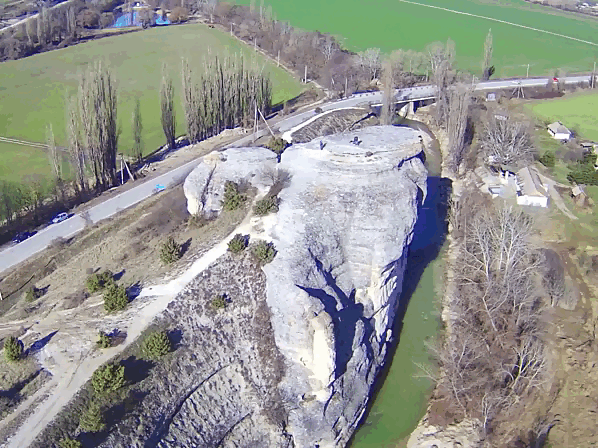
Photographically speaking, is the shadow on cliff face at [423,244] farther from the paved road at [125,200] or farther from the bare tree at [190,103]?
the bare tree at [190,103]

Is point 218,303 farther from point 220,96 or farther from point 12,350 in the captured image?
point 220,96

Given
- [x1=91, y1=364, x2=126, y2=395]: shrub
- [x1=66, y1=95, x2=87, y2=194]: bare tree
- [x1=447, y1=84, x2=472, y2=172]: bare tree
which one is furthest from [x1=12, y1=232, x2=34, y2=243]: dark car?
[x1=447, y1=84, x2=472, y2=172]: bare tree

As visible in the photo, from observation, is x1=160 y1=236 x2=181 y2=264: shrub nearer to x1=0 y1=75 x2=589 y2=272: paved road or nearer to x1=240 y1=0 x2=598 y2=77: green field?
x1=0 y1=75 x2=589 y2=272: paved road

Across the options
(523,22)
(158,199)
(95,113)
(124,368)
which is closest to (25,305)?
(124,368)

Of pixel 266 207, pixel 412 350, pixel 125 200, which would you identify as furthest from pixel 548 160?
pixel 125 200

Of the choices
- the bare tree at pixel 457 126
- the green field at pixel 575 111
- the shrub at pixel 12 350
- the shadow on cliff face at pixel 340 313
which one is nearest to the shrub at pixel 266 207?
the shadow on cliff face at pixel 340 313
